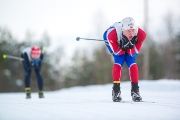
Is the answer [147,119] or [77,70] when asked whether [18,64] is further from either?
[147,119]

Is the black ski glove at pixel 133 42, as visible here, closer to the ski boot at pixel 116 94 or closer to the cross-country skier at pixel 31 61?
the ski boot at pixel 116 94

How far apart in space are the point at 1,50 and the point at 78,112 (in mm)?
38902

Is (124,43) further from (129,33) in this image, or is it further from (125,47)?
(129,33)

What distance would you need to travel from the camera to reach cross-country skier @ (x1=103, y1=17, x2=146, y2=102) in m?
5.23

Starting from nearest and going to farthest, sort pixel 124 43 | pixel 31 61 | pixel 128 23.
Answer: pixel 128 23 → pixel 124 43 → pixel 31 61

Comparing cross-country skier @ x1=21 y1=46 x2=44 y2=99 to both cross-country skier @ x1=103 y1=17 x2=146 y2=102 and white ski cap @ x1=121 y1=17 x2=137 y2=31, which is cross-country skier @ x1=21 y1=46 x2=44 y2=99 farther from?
white ski cap @ x1=121 y1=17 x2=137 y2=31

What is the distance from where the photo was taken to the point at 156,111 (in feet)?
12.5

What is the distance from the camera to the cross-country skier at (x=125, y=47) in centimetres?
523

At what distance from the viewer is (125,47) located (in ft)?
17.3

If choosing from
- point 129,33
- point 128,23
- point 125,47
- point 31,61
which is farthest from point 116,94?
point 31,61

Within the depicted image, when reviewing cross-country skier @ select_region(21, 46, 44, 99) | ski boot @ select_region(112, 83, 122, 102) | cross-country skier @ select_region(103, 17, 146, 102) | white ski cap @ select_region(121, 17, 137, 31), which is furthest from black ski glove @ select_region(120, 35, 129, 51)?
cross-country skier @ select_region(21, 46, 44, 99)

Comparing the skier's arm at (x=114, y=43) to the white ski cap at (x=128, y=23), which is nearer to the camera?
the white ski cap at (x=128, y=23)

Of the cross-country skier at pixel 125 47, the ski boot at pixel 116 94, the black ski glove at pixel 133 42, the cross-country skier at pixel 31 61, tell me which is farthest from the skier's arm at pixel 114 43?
the cross-country skier at pixel 31 61

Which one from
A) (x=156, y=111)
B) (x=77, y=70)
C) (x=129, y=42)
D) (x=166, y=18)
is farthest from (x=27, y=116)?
(x=77, y=70)
